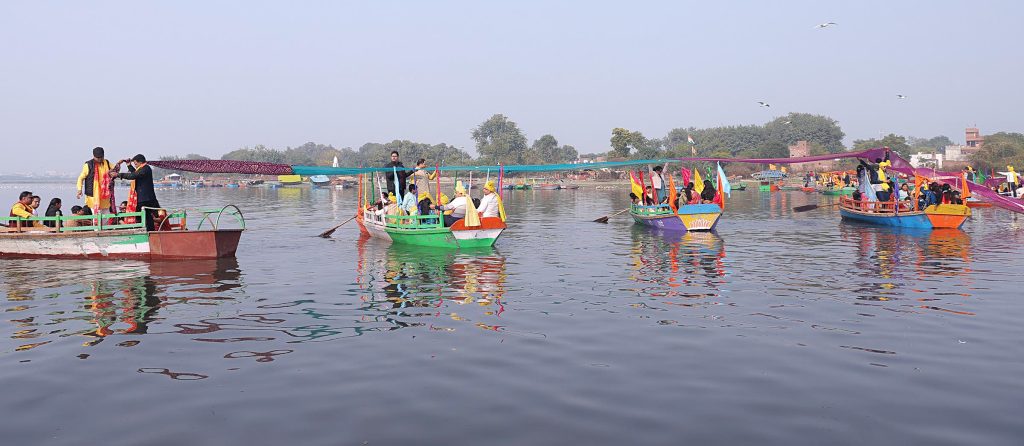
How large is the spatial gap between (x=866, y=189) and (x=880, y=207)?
1.66 m

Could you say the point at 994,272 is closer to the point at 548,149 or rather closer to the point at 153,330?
the point at 153,330

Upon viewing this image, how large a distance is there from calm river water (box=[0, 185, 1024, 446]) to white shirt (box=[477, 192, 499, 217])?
9.82 feet

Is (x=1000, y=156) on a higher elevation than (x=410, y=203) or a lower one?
higher

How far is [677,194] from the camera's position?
30766 mm

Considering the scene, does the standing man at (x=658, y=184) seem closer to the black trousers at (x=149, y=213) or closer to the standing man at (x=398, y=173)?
the standing man at (x=398, y=173)

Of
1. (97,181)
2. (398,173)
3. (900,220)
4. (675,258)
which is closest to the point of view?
(97,181)

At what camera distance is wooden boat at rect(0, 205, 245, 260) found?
723 inches

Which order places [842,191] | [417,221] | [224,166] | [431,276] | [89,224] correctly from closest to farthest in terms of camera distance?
1. [431,276]
2. [224,166]
3. [89,224]
4. [417,221]
5. [842,191]

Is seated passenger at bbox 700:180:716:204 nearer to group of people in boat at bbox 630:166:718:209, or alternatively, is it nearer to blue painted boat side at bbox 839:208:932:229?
group of people in boat at bbox 630:166:718:209

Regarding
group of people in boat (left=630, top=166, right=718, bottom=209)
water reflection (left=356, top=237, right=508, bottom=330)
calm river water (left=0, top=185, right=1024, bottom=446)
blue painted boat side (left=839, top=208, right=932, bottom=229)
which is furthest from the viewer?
group of people in boat (left=630, top=166, right=718, bottom=209)

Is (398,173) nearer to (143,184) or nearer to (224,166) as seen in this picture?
(224,166)

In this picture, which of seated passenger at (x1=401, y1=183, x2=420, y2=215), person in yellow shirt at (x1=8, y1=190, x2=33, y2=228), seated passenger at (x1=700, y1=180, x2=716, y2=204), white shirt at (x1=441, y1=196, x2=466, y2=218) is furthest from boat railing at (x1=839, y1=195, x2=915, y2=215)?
person in yellow shirt at (x1=8, y1=190, x2=33, y2=228)

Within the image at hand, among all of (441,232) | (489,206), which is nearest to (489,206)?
(489,206)

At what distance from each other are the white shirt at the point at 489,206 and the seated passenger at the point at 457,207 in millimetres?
570
